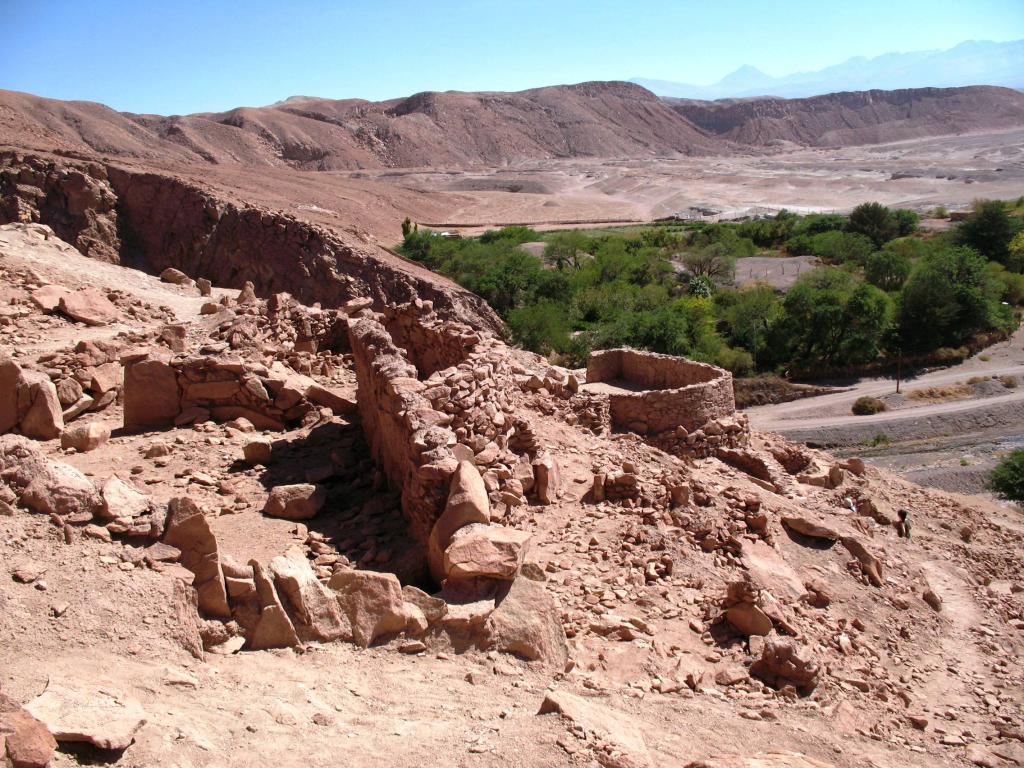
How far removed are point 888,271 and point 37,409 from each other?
45.1 metres

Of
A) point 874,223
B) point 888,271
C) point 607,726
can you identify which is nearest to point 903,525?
point 607,726

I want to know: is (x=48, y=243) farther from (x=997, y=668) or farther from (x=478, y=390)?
(x=997, y=668)

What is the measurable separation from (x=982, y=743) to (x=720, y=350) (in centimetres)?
2969

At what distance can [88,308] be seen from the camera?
1467 cm

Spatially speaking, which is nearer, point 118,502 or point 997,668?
point 118,502

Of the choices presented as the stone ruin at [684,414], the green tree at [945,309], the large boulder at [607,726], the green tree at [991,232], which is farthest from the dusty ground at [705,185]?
the large boulder at [607,726]

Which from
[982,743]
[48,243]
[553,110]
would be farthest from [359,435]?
[553,110]

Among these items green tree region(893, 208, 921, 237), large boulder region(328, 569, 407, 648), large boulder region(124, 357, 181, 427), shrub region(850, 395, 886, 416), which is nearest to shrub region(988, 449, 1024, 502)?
shrub region(850, 395, 886, 416)

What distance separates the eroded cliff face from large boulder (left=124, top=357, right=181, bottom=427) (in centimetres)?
1619

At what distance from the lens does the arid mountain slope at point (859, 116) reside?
455 ft

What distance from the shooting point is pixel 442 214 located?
6812cm

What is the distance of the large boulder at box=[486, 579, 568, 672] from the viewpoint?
6004 mm

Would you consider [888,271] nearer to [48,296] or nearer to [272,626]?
[48,296]

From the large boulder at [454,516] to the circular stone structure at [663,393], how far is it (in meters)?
6.32
